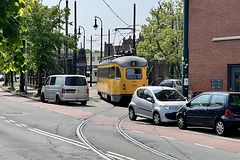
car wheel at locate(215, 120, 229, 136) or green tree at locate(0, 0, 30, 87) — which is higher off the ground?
green tree at locate(0, 0, 30, 87)

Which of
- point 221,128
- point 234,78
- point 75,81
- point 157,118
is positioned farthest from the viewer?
point 75,81

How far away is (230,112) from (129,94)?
46.5 feet

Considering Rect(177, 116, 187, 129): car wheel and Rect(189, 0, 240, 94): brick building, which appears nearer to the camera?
Rect(177, 116, 187, 129): car wheel

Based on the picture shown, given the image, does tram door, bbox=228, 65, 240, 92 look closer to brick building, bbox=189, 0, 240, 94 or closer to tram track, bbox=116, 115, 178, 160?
brick building, bbox=189, 0, 240, 94

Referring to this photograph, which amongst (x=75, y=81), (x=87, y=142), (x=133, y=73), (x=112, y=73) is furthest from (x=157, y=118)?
(x=112, y=73)

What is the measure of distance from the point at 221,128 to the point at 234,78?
9.37 metres

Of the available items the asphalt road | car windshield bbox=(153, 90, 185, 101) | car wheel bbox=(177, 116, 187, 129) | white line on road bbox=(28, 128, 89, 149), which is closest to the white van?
Result: the asphalt road

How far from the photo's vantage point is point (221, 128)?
45.4 ft

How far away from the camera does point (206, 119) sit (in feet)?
48.1

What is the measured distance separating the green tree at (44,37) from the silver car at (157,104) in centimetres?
1872

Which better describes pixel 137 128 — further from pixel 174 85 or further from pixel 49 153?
pixel 174 85

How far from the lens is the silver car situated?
17062mm

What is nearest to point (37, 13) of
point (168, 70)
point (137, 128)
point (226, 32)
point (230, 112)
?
point (168, 70)

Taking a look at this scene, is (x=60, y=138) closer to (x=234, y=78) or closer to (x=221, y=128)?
(x=221, y=128)
